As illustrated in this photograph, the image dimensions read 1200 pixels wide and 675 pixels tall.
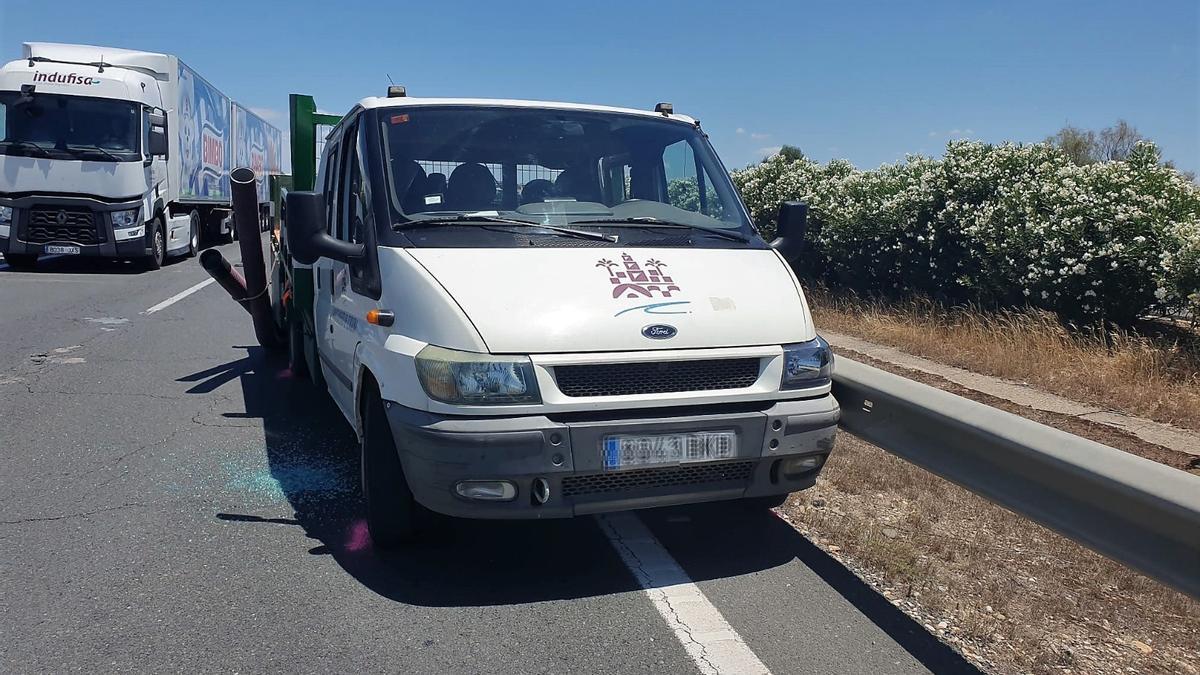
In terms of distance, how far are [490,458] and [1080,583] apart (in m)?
2.50

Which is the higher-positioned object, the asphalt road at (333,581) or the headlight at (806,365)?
the headlight at (806,365)

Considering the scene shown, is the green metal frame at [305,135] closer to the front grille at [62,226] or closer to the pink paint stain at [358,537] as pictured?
the pink paint stain at [358,537]

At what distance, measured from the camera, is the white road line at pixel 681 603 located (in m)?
3.32

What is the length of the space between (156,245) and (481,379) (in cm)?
1677

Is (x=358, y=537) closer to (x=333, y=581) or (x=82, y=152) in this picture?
(x=333, y=581)

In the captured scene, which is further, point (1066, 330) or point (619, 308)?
point (1066, 330)

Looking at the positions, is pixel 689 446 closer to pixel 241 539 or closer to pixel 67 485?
pixel 241 539

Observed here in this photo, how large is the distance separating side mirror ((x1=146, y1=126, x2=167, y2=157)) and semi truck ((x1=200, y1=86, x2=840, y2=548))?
13562mm

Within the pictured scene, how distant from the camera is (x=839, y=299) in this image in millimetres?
12180

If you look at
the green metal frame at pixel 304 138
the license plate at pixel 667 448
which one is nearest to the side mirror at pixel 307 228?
the license plate at pixel 667 448

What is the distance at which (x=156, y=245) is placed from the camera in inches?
719

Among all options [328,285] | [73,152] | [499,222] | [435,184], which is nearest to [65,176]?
[73,152]

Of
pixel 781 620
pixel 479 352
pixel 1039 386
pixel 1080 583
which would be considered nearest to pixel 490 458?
pixel 479 352

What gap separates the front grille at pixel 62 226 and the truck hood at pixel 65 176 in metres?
0.39
